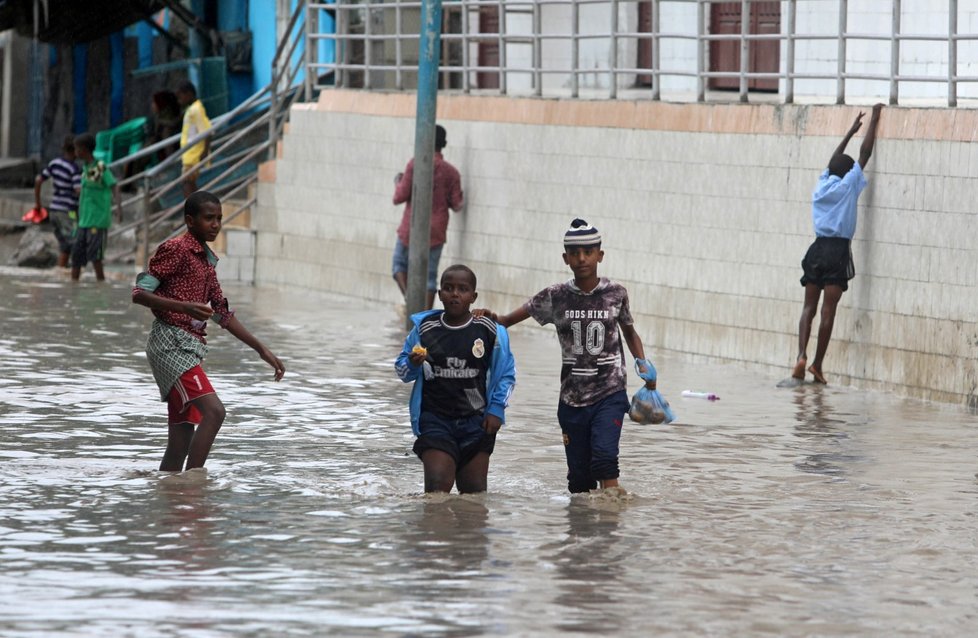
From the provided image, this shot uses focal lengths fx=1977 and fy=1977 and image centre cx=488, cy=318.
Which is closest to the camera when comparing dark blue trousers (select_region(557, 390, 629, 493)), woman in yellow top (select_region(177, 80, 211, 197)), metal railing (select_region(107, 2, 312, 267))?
dark blue trousers (select_region(557, 390, 629, 493))

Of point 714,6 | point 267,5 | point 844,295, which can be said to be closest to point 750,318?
point 844,295

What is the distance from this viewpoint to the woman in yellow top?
2445cm

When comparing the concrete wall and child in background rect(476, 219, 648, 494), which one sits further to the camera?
the concrete wall

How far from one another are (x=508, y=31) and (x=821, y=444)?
1212 cm

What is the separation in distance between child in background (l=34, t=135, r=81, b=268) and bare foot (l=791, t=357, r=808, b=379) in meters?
12.1

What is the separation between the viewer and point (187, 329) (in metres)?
9.88

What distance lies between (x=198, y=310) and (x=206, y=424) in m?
0.64

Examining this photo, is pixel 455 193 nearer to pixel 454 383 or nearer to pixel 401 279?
pixel 401 279

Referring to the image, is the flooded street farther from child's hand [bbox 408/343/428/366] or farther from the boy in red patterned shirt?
child's hand [bbox 408/343/428/366]

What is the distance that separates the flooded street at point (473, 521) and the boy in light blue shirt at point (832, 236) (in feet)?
1.24

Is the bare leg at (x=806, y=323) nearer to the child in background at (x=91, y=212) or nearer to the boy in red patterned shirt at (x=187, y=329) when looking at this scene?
the boy in red patterned shirt at (x=187, y=329)

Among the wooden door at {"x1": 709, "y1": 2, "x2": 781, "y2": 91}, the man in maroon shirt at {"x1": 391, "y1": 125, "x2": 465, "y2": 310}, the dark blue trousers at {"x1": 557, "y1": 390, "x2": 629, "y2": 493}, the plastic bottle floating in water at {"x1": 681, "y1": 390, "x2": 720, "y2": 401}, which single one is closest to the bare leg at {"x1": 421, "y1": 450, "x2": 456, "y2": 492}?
the dark blue trousers at {"x1": 557, "y1": 390, "x2": 629, "y2": 493}

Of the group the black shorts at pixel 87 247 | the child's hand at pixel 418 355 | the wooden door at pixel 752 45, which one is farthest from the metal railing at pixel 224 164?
the child's hand at pixel 418 355

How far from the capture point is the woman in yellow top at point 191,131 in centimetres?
2445
